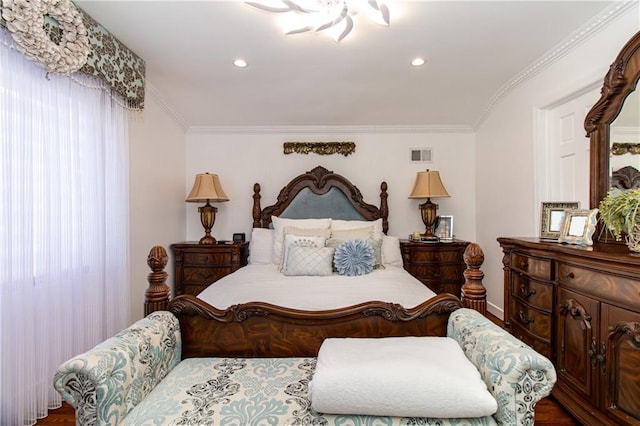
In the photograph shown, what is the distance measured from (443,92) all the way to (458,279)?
2.01 m

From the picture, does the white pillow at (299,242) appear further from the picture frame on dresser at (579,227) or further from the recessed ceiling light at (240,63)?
the picture frame on dresser at (579,227)

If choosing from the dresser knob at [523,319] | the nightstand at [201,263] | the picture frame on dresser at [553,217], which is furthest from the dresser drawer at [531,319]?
the nightstand at [201,263]

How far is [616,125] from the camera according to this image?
6.54 feet

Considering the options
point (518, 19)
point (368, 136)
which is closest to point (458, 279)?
point (368, 136)

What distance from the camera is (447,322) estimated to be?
1668 millimetres

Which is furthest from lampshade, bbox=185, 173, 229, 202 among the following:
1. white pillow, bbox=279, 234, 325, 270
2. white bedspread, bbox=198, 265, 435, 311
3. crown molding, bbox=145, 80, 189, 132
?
white bedspread, bbox=198, 265, 435, 311

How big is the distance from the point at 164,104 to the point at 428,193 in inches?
117

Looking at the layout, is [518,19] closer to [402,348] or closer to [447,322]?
[447,322]

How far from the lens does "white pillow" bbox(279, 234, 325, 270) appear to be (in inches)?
112

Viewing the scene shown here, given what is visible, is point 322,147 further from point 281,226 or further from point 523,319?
point 523,319

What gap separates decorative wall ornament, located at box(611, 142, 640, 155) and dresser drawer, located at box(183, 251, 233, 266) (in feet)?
10.7

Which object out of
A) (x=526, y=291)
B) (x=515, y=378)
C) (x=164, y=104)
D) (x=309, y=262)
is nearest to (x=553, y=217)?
(x=526, y=291)

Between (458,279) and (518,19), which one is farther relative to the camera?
(458,279)

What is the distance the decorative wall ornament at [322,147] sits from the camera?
4.04m
